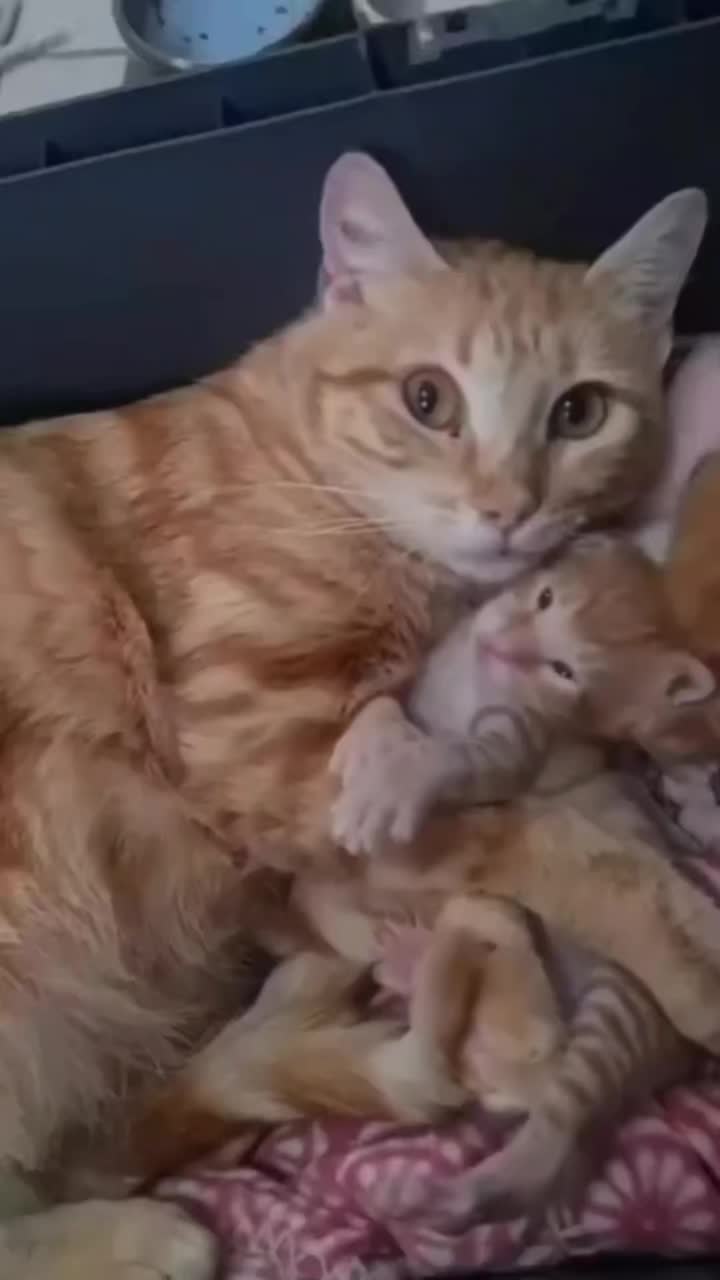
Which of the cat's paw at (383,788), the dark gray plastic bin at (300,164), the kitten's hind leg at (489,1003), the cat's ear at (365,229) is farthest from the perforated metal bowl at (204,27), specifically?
the kitten's hind leg at (489,1003)

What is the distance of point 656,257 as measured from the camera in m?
1.17

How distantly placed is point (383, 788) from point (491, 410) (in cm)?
25

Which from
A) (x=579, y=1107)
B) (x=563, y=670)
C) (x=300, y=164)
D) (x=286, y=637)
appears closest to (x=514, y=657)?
(x=563, y=670)

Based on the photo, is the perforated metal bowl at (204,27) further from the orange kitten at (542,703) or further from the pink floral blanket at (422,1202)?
the pink floral blanket at (422,1202)

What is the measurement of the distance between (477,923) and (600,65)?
586mm

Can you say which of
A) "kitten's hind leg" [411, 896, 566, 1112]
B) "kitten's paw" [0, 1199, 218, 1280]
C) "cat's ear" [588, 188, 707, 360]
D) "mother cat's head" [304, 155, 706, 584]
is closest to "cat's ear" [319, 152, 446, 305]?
"mother cat's head" [304, 155, 706, 584]

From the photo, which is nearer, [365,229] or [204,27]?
[365,229]

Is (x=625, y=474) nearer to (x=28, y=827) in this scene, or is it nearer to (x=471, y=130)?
(x=471, y=130)

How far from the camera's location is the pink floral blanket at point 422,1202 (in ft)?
3.49

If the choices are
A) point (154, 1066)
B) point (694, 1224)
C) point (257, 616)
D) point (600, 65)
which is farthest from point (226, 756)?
point (600, 65)

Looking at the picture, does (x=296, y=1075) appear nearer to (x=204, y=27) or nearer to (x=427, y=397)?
(x=427, y=397)

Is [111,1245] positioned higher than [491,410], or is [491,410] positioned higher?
[491,410]

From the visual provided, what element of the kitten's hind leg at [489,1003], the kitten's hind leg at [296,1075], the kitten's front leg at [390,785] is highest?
the kitten's front leg at [390,785]

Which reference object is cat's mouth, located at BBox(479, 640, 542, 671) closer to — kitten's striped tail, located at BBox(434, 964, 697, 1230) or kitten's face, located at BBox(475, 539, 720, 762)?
kitten's face, located at BBox(475, 539, 720, 762)
